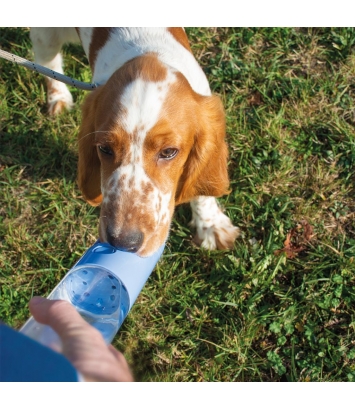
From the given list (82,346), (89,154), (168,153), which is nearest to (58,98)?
(89,154)

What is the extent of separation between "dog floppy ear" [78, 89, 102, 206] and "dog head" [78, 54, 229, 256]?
1.5 inches

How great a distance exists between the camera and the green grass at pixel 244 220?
11.6 ft

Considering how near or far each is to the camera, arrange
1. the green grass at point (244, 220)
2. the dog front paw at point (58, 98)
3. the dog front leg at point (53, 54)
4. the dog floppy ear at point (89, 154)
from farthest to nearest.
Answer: the dog front paw at point (58, 98) < the dog front leg at point (53, 54) < the green grass at point (244, 220) < the dog floppy ear at point (89, 154)

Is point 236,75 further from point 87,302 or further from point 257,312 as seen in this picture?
point 87,302

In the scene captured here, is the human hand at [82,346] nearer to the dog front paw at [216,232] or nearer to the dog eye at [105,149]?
the dog eye at [105,149]

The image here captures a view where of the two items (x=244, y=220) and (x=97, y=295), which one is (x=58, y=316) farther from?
(x=244, y=220)

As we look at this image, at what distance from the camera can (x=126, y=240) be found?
2.54 m

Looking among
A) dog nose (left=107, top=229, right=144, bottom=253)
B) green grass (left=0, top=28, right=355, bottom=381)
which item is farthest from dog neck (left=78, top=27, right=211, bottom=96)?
dog nose (left=107, top=229, right=144, bottom=253)

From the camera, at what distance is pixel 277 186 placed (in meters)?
4.04

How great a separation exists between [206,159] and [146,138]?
2.07 feet

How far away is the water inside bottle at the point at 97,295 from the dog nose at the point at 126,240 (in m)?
0.27

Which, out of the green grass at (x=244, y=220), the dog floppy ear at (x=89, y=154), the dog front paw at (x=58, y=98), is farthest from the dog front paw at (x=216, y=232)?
the dog front paw at (x=58, y=98)

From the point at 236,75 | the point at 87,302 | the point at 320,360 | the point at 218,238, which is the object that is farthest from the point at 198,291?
the point at 236,75

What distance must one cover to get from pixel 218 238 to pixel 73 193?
1.31 metres
